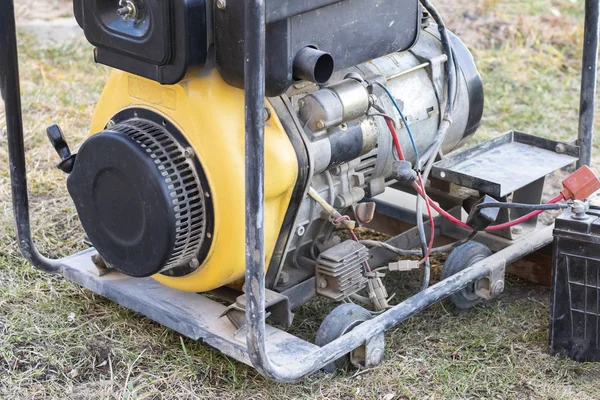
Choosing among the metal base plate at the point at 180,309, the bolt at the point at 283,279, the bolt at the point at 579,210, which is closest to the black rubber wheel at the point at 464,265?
the bolt at the point at 579,210

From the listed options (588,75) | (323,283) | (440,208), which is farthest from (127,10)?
(588,75)

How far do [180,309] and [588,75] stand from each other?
1559mm

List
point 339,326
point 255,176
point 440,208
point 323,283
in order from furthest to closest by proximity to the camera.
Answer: point 440,208
point 323,283
point 339,326
point 255,176

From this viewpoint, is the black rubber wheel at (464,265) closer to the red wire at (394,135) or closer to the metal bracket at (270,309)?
the red wire at (394,135)

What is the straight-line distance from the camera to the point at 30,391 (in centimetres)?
249

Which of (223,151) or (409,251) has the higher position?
(223,151)

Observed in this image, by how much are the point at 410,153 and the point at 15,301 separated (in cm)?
132

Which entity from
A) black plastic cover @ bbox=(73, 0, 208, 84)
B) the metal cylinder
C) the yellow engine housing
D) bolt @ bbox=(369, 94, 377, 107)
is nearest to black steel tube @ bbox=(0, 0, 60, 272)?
black plastic cover @ bbox=(73, 0, 208, 84)

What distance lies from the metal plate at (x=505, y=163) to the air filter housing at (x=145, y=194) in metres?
0.90

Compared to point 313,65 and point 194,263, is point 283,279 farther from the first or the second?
point 313,65

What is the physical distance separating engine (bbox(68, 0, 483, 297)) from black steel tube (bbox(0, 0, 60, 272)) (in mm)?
243

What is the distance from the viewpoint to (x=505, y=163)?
2.99 metres

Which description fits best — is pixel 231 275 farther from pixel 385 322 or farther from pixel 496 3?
pixel 496 3

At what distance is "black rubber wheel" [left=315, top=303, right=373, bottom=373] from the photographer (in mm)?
2551
